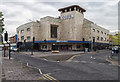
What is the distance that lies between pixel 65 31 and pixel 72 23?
5297mm

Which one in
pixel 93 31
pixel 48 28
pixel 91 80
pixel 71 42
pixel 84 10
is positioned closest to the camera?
pixel 91 80

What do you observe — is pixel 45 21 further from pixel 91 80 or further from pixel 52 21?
pixel 91 80

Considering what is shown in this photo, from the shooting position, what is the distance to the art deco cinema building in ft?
144

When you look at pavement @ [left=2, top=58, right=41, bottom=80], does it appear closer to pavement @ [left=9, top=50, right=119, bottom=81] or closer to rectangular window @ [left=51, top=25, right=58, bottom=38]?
pavement @ [left=9, top=50, right=119, bottom=81]

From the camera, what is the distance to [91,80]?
739 cm

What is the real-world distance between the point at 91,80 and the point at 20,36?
56392 mm

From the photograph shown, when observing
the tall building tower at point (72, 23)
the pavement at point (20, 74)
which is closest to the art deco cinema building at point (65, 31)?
the tall building tower at point (72, 23)

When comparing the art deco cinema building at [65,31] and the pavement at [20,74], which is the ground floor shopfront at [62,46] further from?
the pavement at [20,74]

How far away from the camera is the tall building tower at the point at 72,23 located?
44.6 meters

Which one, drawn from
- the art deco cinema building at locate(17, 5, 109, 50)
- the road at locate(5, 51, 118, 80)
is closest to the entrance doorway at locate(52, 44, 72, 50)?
the art deco cinema building at locate(17, 5, 109, 50)

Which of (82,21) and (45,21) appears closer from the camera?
(45,21)

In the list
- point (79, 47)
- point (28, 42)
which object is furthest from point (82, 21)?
point (28, 42)

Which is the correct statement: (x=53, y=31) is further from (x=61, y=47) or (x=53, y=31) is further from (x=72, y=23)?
(x=72, y=23)

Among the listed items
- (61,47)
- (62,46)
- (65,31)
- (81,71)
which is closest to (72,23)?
(65,31)
